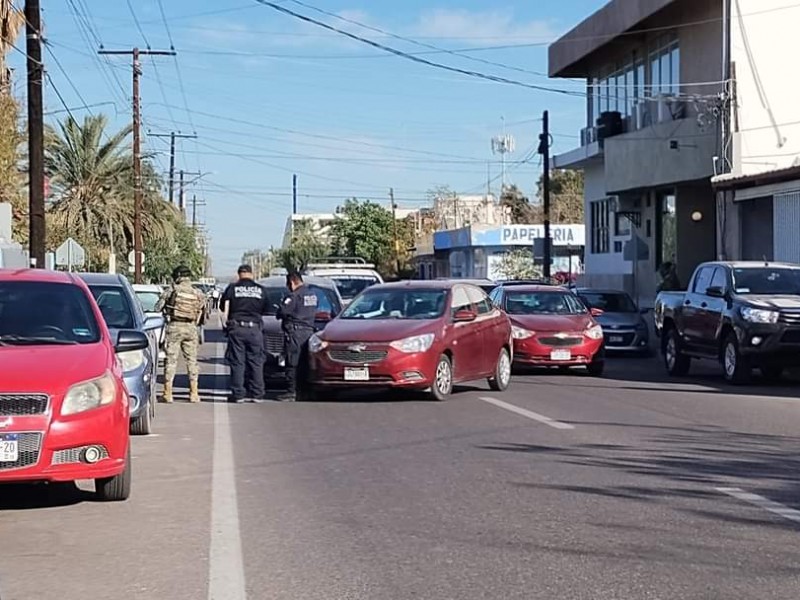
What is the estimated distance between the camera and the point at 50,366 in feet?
29.1

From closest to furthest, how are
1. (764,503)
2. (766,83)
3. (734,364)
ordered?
(764,503), (734,364), (766,83)

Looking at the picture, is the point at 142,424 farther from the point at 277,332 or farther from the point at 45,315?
the point at 277,332

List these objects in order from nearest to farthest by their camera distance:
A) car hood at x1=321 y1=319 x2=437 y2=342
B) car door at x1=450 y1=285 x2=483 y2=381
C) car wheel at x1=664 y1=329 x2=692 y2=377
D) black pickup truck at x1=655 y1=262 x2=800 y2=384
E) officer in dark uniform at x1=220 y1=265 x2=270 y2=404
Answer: car hood at x1=321 y1=319 x2=437 y2=342 → officer in dark uniform at x1=220 y1=265 x2=270 y2=404 → car door at x1=450 y1=285 x2=483 y2=381 → black pickup truck at x1=655 y1=262 x2=800 y2=384 → car wheel at x1=664 y1=329 x2=692 y2=377

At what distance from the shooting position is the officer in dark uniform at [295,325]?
1759 cm

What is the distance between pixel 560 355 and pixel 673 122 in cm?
1599

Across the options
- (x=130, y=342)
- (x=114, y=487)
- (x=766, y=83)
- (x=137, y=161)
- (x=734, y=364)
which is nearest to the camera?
(x=114, y=487)

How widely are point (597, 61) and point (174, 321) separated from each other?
3224 cm

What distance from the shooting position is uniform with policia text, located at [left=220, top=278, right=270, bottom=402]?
17.2 m

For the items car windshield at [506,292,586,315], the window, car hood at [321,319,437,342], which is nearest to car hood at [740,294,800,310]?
car windshield at [506,292,586,315]

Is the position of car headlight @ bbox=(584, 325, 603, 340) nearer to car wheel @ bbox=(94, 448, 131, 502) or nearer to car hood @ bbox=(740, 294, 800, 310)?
car hood @ bbox=(740, 294, 800, 310)

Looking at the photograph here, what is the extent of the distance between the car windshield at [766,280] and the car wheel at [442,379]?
233 inches

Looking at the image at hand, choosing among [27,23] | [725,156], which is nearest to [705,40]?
[725,156]

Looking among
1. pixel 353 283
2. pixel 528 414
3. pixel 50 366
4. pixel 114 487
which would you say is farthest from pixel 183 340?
pixel 353 283

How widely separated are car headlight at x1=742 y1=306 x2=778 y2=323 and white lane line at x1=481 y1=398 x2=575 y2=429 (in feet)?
16.0
